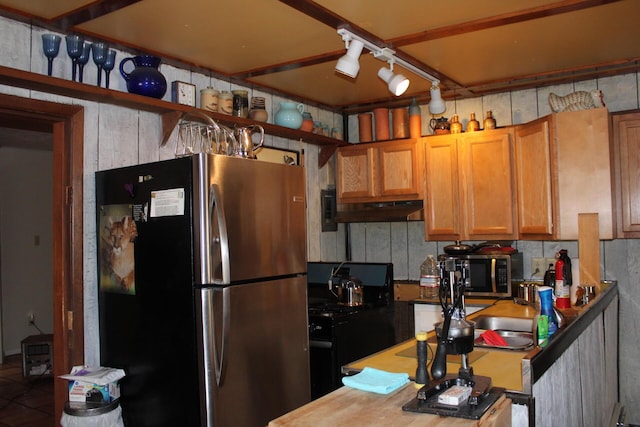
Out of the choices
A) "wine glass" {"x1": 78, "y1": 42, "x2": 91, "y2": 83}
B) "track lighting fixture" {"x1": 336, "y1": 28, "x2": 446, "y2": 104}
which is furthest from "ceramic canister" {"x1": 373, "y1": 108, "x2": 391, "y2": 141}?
"wine glass" {"x1": 78, "y1": 42, "x2": 91, "y2": 83}

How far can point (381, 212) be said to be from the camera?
4.43m

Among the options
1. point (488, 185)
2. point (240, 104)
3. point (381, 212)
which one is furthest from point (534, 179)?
point (240, 104)

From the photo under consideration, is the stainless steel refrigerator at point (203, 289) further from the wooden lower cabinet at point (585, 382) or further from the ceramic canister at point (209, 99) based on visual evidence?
the wooden lower cabinet at point (585, 382)

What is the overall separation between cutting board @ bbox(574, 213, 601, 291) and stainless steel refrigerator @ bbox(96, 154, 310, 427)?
1751 millimetres

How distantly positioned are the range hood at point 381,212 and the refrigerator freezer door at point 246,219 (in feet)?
4.71

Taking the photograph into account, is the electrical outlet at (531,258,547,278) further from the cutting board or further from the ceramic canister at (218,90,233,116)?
the ceramic canister at (218,90,233,116)

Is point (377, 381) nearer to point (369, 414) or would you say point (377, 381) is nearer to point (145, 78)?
point (369, 414)

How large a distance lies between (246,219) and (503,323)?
1.50m

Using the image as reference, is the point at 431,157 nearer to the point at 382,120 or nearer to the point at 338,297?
the point at 382,120

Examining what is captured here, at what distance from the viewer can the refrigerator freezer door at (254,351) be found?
2445 mm

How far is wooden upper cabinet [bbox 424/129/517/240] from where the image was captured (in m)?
3.98

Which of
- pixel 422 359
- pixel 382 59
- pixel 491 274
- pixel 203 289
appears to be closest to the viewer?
pixel 422 359

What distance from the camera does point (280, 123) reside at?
4.02 meters

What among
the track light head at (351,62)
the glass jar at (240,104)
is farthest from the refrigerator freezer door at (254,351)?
the glass jar at (240,104)
